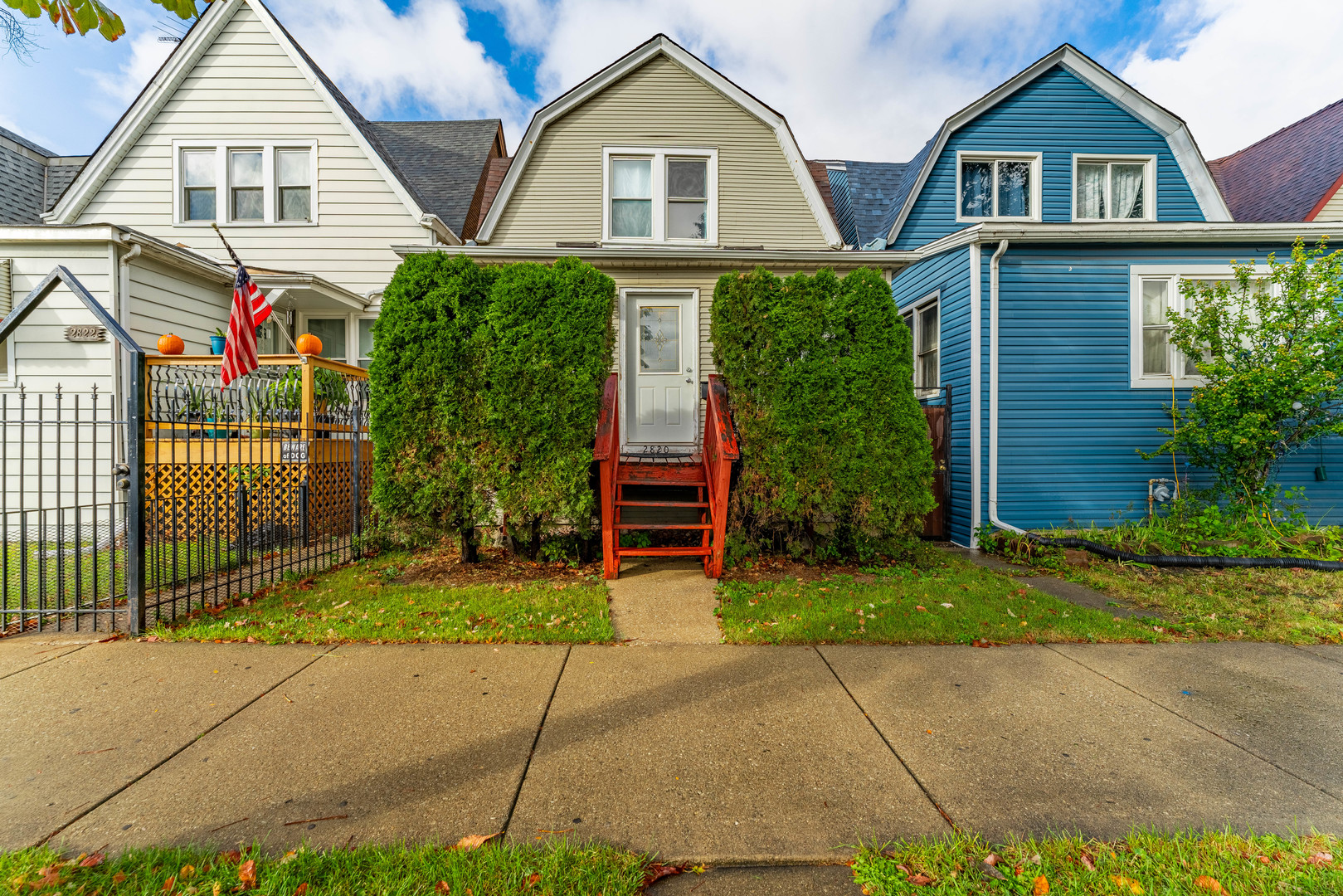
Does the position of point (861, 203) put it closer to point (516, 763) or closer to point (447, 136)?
point (447, 136)

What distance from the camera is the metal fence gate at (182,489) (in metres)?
4.01

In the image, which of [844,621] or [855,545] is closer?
[844,621]

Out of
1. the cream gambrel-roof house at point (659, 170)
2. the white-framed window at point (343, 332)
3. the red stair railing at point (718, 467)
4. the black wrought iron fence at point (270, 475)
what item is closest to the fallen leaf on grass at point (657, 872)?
the red stair railing at point (718, 467)

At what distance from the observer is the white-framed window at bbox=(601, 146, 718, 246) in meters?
9.10

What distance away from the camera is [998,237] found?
285 inches

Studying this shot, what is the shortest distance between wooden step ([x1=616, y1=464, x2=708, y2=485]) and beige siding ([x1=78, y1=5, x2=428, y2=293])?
6.00 metres

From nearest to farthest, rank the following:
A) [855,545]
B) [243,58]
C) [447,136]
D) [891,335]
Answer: [891,335] < [855,545] < [243,58] < [447,136]

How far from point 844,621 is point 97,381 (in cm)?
933

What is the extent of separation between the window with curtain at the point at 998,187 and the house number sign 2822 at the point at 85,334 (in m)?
12.6

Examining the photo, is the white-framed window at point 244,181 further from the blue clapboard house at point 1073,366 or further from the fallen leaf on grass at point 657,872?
the fallen leaf on grass at point 657,872

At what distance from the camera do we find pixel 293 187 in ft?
30.5

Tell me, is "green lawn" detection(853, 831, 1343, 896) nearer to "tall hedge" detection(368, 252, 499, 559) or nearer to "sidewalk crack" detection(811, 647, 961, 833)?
"sidewalk crack" detection(811, 647, 961, 833)

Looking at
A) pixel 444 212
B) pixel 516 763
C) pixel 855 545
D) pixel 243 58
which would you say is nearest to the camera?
pixel 516 763

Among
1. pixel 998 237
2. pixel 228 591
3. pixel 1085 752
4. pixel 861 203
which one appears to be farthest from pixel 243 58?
pixel 1085 752
